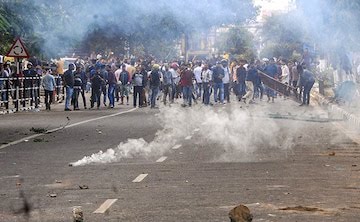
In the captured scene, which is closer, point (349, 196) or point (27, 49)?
point (349, 196)

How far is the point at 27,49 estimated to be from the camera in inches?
1553

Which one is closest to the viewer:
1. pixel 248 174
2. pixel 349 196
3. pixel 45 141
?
pixel 349 196

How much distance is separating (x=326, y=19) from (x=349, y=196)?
697 inches

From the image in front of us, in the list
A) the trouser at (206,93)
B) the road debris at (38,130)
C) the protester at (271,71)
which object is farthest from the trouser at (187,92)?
the road debris at (38,130)

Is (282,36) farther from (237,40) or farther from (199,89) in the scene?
(199,89)

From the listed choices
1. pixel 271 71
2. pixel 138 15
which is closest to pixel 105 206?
pixel 138 15

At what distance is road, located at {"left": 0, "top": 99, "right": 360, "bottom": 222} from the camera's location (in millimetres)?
12469

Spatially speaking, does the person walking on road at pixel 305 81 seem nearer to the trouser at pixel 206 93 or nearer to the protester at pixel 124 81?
the trouser at pixel 206 93

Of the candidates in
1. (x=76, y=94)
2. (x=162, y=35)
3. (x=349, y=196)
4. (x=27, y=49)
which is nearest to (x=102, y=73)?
(x=76, y=94)

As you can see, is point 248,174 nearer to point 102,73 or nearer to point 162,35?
point 162,35

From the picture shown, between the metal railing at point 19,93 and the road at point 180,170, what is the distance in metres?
7.35

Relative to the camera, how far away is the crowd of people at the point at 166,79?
44125 millimetres

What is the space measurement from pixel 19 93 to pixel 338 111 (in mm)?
12261

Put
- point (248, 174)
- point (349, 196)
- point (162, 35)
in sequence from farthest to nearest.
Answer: point (162, 35), point (248, 174), point (349, 196)
